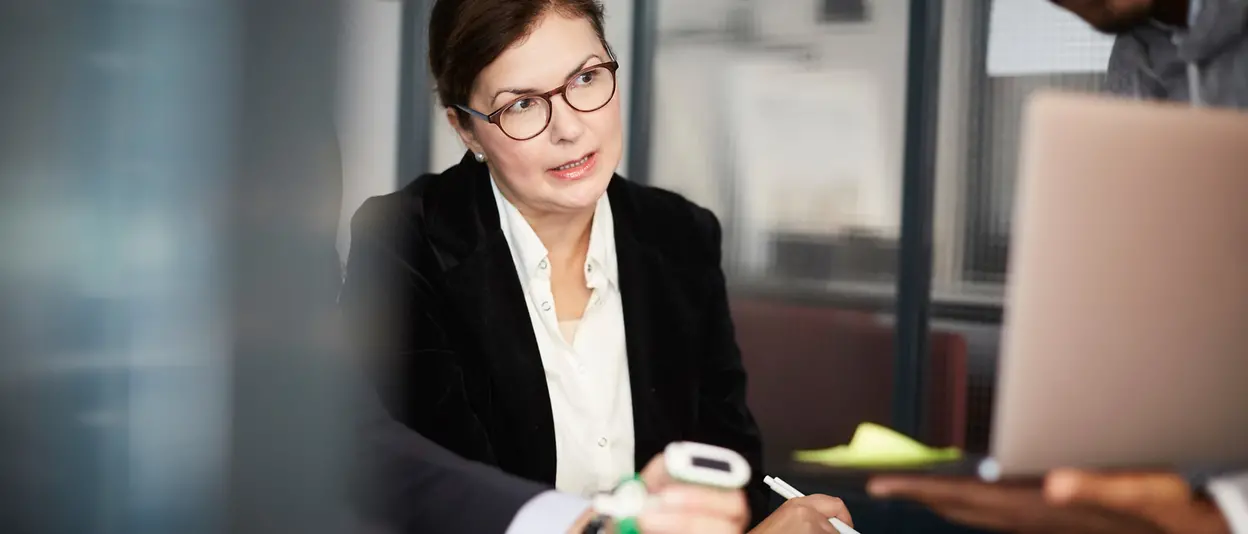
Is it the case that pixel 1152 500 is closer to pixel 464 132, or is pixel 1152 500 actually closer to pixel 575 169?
pixel 575 169

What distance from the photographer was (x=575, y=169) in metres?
1.06

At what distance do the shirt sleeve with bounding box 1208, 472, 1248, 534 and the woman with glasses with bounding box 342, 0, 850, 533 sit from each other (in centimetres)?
37

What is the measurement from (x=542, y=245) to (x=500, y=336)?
116 millimetres

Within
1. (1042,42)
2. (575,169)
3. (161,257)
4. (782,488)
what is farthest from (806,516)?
(161,257)

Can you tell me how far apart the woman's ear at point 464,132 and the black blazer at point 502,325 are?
0.07 feet

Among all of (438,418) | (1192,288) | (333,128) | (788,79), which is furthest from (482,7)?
(1192,288)

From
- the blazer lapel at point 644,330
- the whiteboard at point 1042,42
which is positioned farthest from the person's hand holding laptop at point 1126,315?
the blazer lapel at point 644,330

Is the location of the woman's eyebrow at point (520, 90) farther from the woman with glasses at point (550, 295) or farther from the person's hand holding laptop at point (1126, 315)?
the person's hand holding laptop at point (1126, 315)

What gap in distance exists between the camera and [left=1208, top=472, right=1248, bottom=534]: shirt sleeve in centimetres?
92

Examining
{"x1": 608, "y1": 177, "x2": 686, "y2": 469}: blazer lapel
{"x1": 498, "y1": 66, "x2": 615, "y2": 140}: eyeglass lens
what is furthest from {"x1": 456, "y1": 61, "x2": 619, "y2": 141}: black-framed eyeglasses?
{"x1": 608, "y1": 177, "x2": 686, "y2": 469}: blazer lapel

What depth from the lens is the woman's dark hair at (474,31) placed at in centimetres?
102

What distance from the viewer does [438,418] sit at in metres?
1.07

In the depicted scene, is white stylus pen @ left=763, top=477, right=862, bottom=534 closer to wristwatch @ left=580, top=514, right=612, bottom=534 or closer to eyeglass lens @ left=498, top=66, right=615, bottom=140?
wristwatch @ left=580, top=514, right=612, bottom=534

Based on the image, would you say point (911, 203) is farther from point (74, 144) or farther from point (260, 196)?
point (74, 144)
